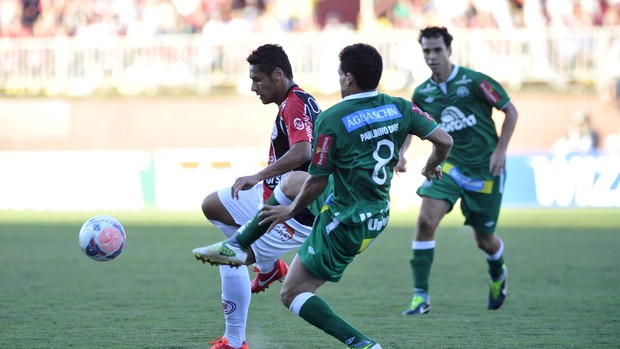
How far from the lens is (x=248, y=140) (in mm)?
22062

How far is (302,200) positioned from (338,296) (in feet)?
12.0

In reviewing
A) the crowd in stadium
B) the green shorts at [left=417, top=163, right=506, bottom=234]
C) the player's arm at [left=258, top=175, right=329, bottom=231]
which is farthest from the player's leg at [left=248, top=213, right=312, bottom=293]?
the crowd in stadium

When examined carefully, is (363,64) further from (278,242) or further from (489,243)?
(489,243)

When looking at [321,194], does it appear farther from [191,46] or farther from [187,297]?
[191,46]

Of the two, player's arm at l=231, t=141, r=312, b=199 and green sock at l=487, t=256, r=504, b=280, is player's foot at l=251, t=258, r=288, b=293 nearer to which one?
player's arm at l=231, t=141, r=312, b=199

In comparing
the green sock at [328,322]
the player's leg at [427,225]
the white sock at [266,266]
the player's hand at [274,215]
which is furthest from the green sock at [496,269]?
the player's hand at [274,215]

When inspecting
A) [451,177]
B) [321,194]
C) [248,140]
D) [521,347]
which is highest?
[321,194]

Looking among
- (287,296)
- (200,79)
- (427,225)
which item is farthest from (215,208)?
(200,79)

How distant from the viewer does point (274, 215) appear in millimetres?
5699

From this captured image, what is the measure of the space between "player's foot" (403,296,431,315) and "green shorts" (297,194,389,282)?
2438 mm

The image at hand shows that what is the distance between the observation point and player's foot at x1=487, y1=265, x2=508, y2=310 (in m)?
8.46

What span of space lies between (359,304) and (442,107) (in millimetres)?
1822

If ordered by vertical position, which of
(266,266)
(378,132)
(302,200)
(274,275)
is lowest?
(274,275)

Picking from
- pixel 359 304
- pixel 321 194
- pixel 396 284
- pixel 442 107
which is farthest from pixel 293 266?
pixel 396 284
